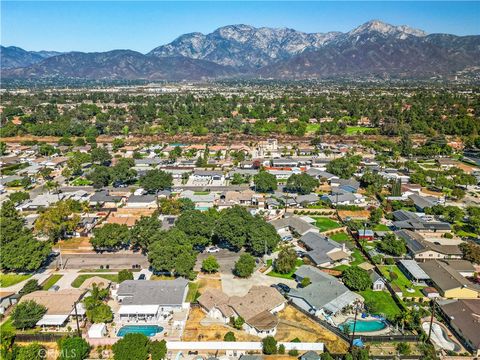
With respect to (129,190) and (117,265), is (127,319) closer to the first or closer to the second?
(117,265)

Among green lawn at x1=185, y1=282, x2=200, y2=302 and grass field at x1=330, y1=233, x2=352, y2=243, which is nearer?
green lawn at x1=185, y1=282, x2=200, y2=302

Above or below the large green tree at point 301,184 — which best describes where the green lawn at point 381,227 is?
below

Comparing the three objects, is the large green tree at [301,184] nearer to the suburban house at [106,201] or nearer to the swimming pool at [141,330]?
the suburban house at [106,201]

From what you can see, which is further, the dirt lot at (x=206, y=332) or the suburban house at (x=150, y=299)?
the suburban house at (x=150, y=299)

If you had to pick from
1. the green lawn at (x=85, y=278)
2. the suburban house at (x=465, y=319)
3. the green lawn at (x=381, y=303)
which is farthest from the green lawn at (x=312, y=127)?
the green lawn at (x=85, y=278)

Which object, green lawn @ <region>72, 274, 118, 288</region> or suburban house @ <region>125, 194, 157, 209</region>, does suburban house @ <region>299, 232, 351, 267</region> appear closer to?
green lawn @ <region>72, 274, 118, 288</region>

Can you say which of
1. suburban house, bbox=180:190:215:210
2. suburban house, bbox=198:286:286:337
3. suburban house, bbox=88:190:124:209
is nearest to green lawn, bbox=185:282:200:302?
suburban house, bbox=198:286:286:337
